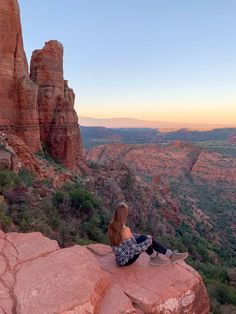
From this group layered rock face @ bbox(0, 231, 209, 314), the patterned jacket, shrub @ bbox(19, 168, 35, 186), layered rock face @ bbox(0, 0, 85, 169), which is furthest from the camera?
layered rock face @ bbox(0, 0, 85, 169)

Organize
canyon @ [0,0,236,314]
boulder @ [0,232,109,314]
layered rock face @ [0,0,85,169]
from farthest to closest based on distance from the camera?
layered rock face @ [0,0,85,169], canyon @ [0,0,236,314], boulder @ [0,232,109,314]

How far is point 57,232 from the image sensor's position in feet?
43.2

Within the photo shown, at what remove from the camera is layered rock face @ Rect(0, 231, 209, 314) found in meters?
4.48

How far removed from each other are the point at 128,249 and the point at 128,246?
0.05 m

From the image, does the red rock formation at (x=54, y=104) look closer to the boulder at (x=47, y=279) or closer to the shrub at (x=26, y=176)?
the shrub at (x=26, y=176)

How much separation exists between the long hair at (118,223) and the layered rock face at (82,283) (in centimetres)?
49

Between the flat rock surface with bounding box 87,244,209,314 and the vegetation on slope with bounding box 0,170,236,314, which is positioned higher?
the flat rock surface with bounding box 87,244,209,314

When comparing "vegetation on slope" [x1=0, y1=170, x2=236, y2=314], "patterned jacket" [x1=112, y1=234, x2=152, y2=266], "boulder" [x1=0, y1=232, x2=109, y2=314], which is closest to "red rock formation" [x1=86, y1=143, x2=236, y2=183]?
"vegetation on slope" [x1=0, y1=170, x2=236, y2=314]

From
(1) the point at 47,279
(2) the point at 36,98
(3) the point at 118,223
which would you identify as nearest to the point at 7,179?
(2) the point at 36,98

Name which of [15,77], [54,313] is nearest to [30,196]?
[15,77]

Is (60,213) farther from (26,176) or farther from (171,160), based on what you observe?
(171,160)

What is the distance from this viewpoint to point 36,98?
23969 mm

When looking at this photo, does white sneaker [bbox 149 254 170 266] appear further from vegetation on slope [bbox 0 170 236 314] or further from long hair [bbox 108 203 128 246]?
vegetation on slope [bbox 0 170 236 314]

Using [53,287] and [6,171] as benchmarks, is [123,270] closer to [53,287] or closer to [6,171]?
[53,287]
